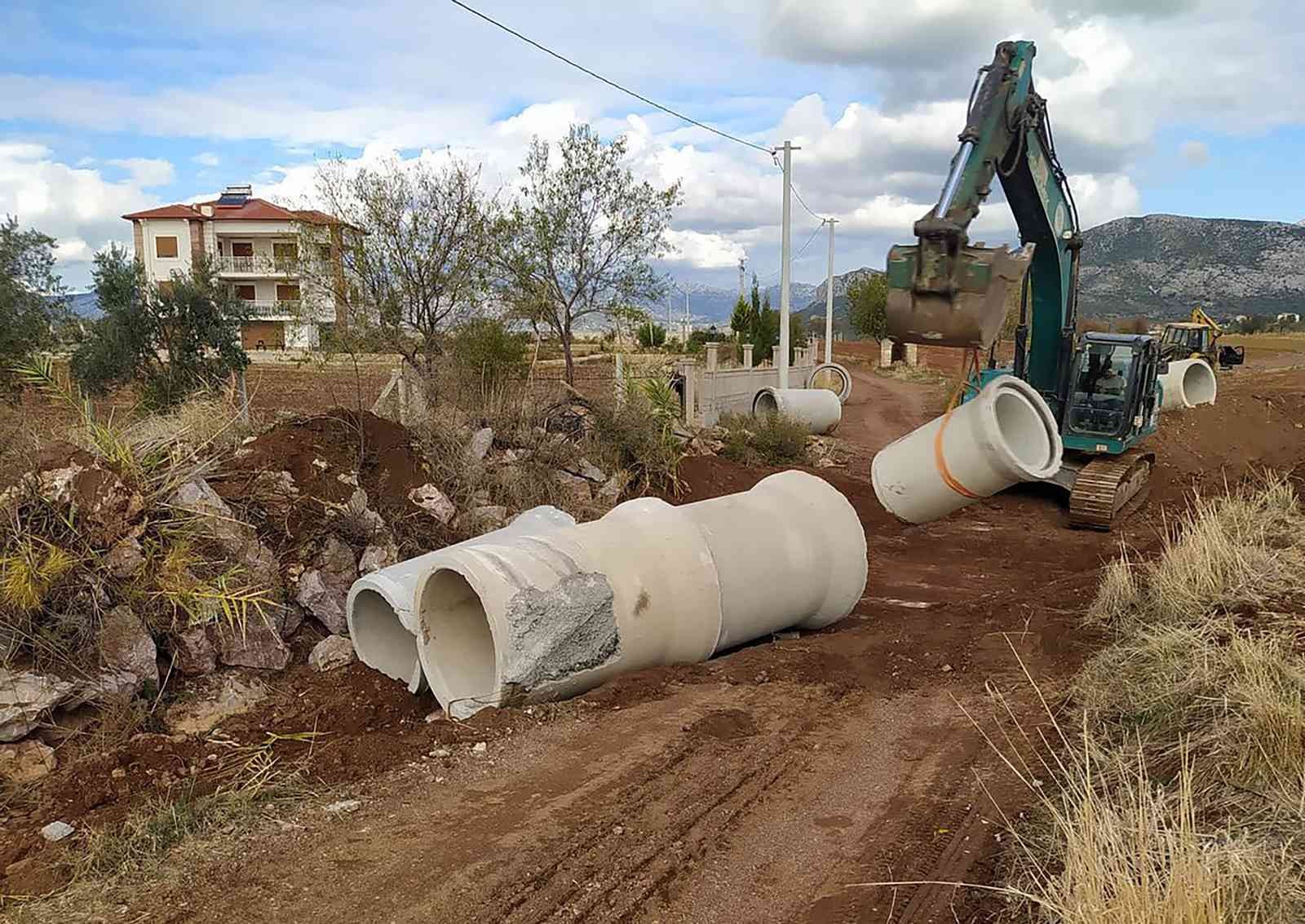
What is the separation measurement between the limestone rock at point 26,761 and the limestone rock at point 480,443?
5405mm

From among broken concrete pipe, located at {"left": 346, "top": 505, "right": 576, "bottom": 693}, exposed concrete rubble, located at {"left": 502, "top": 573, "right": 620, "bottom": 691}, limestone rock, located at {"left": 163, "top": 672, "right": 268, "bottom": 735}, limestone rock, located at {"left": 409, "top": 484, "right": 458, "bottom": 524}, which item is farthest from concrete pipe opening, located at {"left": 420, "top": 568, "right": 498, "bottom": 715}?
limestone rock, located at {"left": 409, "top": 484, "right": 458, "bottom": 524}

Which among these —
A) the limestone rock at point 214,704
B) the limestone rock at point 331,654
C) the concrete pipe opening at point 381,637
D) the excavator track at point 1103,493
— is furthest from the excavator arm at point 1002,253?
the limestone rock at point 214,704

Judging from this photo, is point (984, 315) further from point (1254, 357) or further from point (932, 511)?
point (1254, 357)

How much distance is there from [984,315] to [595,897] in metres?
5.28

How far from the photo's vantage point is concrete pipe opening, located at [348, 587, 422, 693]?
7.57 meters

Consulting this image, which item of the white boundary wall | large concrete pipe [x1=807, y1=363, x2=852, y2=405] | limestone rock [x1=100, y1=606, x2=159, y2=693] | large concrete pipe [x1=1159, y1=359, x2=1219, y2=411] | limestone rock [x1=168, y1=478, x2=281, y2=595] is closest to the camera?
limestone rock [x1=100, y1=606, x2=159, y2=693]

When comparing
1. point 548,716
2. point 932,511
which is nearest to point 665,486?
point 932,511

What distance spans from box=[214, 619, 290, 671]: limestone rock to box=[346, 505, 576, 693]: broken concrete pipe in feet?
1.93

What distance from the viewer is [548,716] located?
20.1 ft

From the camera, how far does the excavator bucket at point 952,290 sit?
25.0ft

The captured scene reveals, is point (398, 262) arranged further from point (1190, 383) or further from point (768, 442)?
point (1190, 383)

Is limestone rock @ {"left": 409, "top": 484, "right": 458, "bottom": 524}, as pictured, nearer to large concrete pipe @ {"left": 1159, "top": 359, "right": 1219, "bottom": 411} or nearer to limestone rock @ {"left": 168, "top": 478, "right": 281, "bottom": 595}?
limestone rock @ {"left": 168, "top": 478, "right": 281, "bottom": 595}

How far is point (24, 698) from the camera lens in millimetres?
6605

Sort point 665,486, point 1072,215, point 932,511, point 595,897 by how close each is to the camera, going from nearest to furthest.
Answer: point 595,897, point 932,511, point 1072,215, point 665,486
